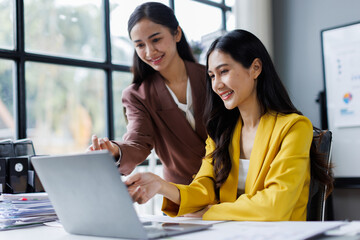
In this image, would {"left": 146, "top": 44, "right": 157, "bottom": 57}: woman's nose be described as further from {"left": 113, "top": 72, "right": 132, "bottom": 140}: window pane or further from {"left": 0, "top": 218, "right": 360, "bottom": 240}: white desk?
{"left": 113, "top": 72, "right": 132, "bottom": 140}: window pane

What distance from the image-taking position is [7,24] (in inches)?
98.3

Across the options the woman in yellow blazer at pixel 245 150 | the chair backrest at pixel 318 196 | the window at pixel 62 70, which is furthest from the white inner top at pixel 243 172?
the window at pixel 62 70

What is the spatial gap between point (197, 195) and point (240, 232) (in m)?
0.46

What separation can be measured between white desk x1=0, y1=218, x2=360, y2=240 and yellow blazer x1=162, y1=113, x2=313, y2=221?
0.38 feet

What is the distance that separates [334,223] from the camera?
2.81 feet

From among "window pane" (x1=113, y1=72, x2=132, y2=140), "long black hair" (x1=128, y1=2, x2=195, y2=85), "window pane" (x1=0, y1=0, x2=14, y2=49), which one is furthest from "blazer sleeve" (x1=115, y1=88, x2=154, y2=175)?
"window pane" (x1=113, y1=72, x2=132, y2=140)

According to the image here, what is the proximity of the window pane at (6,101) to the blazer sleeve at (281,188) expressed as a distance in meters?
1.73

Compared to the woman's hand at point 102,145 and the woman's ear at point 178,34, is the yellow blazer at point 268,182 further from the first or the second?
the woman's ear at point 178,34

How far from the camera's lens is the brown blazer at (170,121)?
182 cm

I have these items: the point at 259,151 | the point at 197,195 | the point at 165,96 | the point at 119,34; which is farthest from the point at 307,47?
the point at 197,195

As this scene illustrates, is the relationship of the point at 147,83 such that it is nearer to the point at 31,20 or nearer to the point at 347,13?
the point at 31,20

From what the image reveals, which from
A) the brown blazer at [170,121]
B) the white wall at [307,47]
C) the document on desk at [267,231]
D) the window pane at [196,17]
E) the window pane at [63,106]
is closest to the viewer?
the document on desk at [267,231]

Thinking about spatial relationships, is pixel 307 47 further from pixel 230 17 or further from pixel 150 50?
pixel 150 50

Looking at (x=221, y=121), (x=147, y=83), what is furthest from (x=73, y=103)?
(x=221, y=121)
